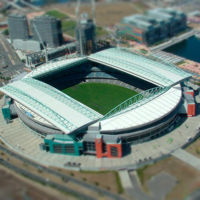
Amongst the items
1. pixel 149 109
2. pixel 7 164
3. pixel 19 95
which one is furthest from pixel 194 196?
pixel 19 95

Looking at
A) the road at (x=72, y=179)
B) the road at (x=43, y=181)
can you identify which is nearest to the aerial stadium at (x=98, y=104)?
the road at (x=72, y=179)

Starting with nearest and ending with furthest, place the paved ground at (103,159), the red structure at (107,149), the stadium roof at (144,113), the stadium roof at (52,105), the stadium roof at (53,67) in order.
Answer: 1. the red structure at (107,149)
2. the paved ground at (103,159)
3. the stadium roof at (52,105)
4. the stadium roof at (144,113)
5. the stadium roof at (53,67)

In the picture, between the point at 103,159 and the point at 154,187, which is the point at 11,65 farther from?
the point at 154,187

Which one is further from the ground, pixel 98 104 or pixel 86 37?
pixel 86 37

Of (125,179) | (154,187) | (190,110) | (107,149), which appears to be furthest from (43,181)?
(190,110)

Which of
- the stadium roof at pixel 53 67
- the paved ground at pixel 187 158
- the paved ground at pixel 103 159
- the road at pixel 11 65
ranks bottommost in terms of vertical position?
the paved ground at pixel 187 158

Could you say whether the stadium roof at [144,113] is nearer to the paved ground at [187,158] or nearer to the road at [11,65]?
the paved ground at [187,158]
